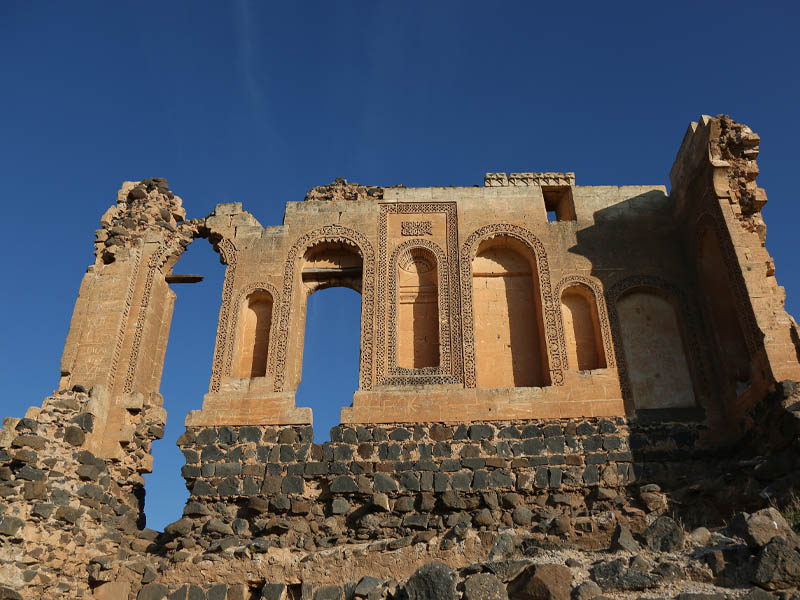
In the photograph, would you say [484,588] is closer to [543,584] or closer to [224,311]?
[543,584]

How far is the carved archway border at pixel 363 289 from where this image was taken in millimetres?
11648

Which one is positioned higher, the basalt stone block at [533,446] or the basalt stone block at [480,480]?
the basalt stone block at [533,446]

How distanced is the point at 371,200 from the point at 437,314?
104 inches

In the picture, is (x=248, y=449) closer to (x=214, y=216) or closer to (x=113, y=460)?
(x=113, y=460)

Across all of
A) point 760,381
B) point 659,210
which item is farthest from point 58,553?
point 659,210

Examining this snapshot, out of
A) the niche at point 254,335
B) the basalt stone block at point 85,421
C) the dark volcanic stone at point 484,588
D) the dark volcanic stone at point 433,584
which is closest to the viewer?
the dark volcanic stone at point 484,588

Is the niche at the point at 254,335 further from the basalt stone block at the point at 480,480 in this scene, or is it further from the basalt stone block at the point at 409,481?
the basalt stone block at the point at 480,480

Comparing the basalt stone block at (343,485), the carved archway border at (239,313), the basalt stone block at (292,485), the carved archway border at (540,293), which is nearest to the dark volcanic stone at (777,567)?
the carved archway border at (540,293)

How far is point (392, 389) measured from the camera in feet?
37.0

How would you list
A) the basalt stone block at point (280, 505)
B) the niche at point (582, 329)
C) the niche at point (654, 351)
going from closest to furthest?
the basalt stone block at point (280, 505) → the niche at point (654, 351) → the niche at point (582, 329)

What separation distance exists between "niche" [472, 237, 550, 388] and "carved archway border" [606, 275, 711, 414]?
3.96ft

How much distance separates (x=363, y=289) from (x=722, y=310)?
6016 mm

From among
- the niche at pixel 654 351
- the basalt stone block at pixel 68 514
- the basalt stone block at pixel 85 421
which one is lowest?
the basalt stone block at pixel 68 514

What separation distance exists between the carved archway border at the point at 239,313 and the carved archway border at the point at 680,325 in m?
5.73
